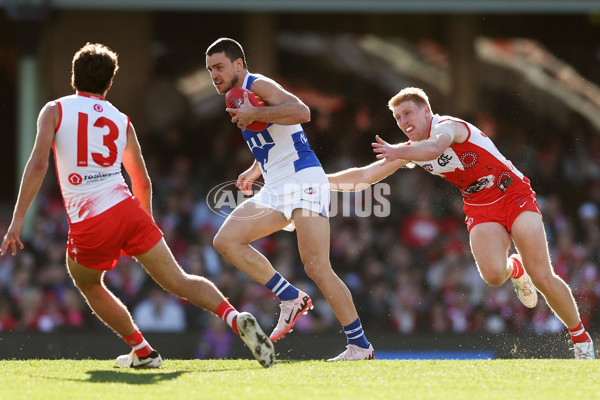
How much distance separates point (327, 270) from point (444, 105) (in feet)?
39.3

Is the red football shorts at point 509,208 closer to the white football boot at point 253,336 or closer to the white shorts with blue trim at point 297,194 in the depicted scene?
the white shorts with blue trim at point 297,194

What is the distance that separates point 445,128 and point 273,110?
1284mm

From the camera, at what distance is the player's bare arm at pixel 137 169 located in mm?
5973

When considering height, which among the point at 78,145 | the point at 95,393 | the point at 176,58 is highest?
the point at 176,58

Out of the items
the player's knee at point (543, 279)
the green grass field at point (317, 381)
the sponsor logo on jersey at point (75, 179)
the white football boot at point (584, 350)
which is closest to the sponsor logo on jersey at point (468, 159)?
the player's knee at point (543, 279)

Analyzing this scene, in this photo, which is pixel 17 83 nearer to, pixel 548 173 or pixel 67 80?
pixel 67 80

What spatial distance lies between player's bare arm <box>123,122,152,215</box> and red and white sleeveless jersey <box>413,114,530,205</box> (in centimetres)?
209

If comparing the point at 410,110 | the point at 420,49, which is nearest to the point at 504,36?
the point at 420,49

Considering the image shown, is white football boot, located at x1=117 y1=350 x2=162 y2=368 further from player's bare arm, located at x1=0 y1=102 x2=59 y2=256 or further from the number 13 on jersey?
the number 13 on jersey

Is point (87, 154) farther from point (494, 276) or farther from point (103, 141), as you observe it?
point (494, 276)

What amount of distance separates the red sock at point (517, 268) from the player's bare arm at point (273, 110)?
2.32 meters

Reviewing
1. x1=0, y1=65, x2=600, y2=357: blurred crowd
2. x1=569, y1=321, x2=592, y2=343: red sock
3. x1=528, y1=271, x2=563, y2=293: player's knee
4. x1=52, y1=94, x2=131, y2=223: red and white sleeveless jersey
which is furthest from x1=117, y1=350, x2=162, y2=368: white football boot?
x1=0, y1=65, x2=600, y2=357: blurred crowd

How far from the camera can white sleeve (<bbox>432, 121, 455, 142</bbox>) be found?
6844mm

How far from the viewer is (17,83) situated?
58.5 feet
